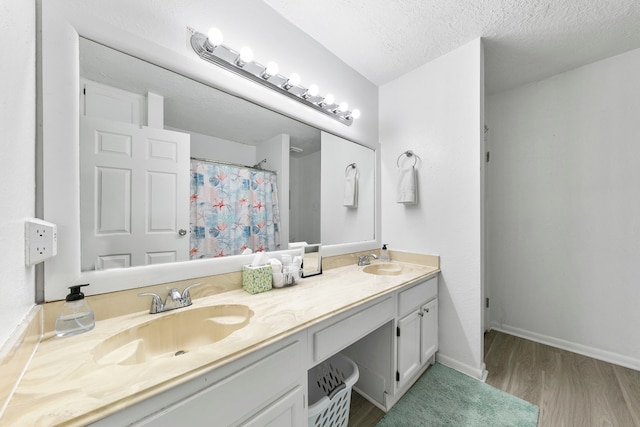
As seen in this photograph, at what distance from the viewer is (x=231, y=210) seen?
1.27 metres

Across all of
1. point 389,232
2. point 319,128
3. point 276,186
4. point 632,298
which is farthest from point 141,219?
point 632,298

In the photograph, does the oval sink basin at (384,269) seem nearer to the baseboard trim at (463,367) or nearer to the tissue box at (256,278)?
the baseboard trim at (463,367)

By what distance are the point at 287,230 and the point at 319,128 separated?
764 millimetres

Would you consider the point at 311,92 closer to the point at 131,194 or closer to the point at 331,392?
the point at 131,194

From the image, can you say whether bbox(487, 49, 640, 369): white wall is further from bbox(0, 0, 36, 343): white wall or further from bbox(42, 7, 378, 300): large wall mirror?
bbox(0, 0, 36, 343): white wall

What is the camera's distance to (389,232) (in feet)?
6.95

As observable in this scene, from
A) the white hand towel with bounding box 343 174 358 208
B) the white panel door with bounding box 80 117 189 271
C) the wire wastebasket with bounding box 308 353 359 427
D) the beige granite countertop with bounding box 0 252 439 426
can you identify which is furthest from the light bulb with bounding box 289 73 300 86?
the wire wastebasket with bounding box 308 353 359 427

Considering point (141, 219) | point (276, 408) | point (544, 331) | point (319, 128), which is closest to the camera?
point (276, 408)

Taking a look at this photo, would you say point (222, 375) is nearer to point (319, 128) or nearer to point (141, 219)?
point (141, 219)

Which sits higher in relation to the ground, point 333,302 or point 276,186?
point 276,186

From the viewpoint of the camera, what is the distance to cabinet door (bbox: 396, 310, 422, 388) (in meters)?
1.40

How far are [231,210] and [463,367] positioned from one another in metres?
1.89

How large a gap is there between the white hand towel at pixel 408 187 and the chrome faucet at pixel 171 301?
157 centimetres

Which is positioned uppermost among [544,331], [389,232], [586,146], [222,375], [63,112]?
[586,146]
